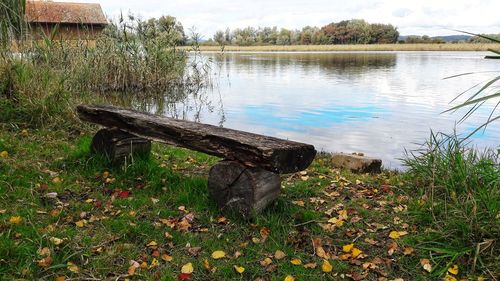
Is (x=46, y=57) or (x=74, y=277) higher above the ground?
(x=46, y=57)

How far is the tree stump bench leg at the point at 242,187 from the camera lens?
396 cm

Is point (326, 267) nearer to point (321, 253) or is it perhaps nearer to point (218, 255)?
point (321, 253)

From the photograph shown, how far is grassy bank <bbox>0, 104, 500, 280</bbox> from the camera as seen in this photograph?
3.26m

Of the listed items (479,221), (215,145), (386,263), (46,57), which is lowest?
(386,263)

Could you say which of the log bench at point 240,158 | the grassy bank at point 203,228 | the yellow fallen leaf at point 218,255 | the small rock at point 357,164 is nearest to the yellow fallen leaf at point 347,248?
the grassy bank at point 203,228

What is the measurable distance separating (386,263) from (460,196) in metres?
1.12

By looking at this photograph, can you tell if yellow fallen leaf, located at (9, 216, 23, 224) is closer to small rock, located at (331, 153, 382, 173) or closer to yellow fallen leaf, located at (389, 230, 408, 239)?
yellow fallen leaf, located at (389, 230, 408, 239)

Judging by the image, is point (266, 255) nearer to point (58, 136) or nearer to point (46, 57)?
point (58, 136)

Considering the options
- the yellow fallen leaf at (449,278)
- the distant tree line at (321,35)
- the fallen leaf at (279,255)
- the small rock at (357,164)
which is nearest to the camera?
the yellow fallen leaf at (449,278)

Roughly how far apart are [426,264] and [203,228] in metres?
1.85

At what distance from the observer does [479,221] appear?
11.4ft

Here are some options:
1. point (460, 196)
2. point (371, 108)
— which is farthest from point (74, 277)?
point (371, 108)

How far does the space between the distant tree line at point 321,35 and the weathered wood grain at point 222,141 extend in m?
58.7

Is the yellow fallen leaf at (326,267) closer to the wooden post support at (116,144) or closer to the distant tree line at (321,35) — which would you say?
the wooden post support at (116,144)
